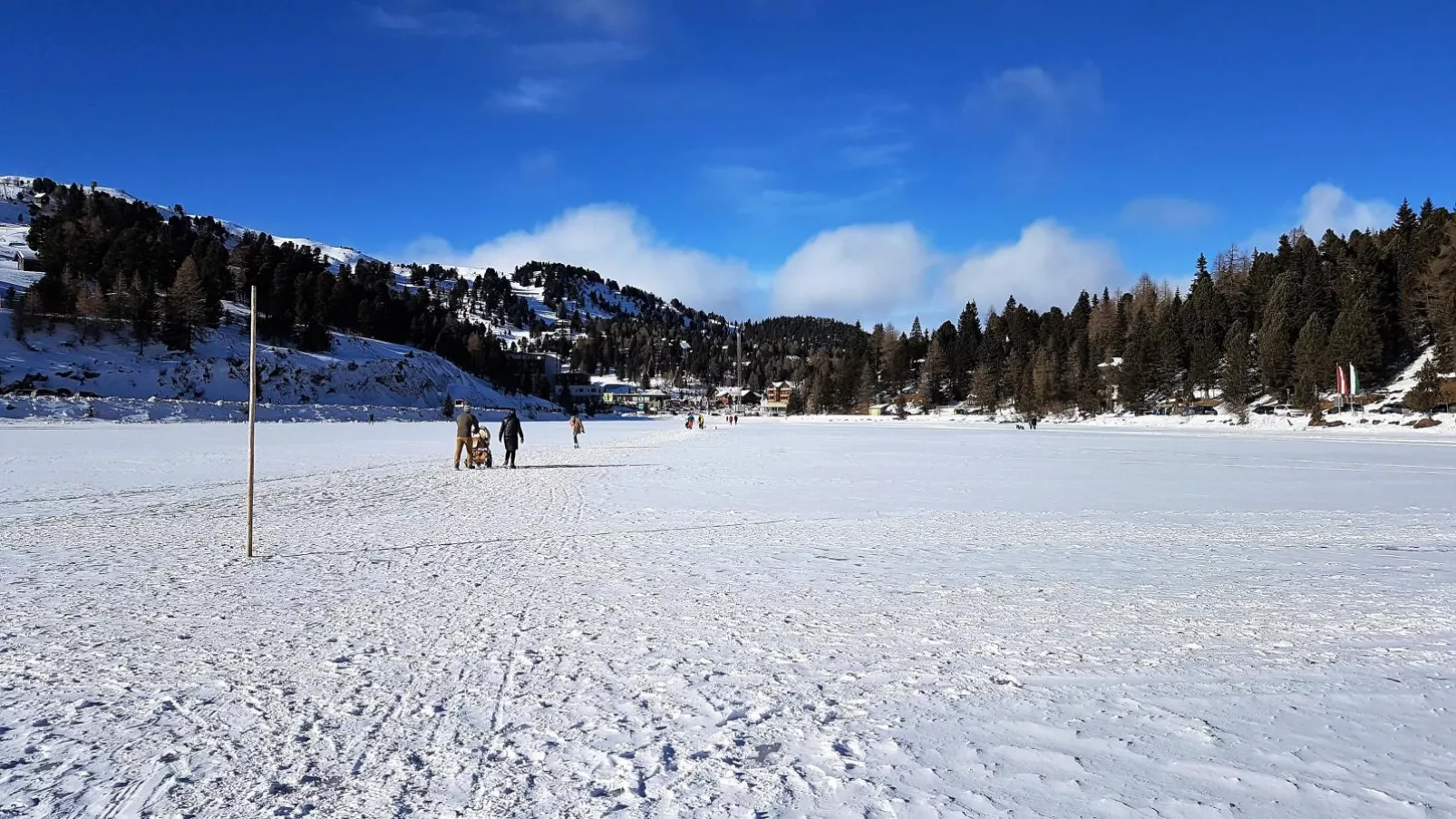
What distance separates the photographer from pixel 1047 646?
5.00m

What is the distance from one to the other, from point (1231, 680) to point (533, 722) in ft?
12.9

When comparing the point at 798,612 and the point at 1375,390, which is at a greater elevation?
the point at 1375,390

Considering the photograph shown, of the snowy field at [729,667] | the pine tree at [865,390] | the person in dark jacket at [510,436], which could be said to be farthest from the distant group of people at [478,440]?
the pine tree at [865,390]

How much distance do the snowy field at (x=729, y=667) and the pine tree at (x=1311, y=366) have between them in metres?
61.3

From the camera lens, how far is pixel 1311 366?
201 feet

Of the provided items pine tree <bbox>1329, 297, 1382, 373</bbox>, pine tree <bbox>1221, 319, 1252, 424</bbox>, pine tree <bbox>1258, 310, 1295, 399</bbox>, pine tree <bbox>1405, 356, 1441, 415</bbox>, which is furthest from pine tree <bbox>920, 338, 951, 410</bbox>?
pine tree <bbox>1405, 356, 1441, 415</bbox>

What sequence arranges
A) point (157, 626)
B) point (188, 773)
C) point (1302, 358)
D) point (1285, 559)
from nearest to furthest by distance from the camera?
point (188, 773)
point (157, 626)
point (1285, 559)
point (1302, 358)

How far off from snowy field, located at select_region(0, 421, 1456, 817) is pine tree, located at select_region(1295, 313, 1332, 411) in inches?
2413

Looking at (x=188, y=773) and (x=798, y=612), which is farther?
(x=798, y=612)

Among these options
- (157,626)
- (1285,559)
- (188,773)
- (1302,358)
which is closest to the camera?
(188,773)

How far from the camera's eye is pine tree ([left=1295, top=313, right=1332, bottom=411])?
60.8 m

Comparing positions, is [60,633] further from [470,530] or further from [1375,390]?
[1375,390]

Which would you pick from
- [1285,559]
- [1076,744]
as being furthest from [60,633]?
[1285,559]

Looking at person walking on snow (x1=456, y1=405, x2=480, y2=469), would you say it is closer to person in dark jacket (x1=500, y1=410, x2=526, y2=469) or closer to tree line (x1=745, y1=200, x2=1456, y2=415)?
person in dark jacket (x1=500, y1=410, x2=526, y2=469)
